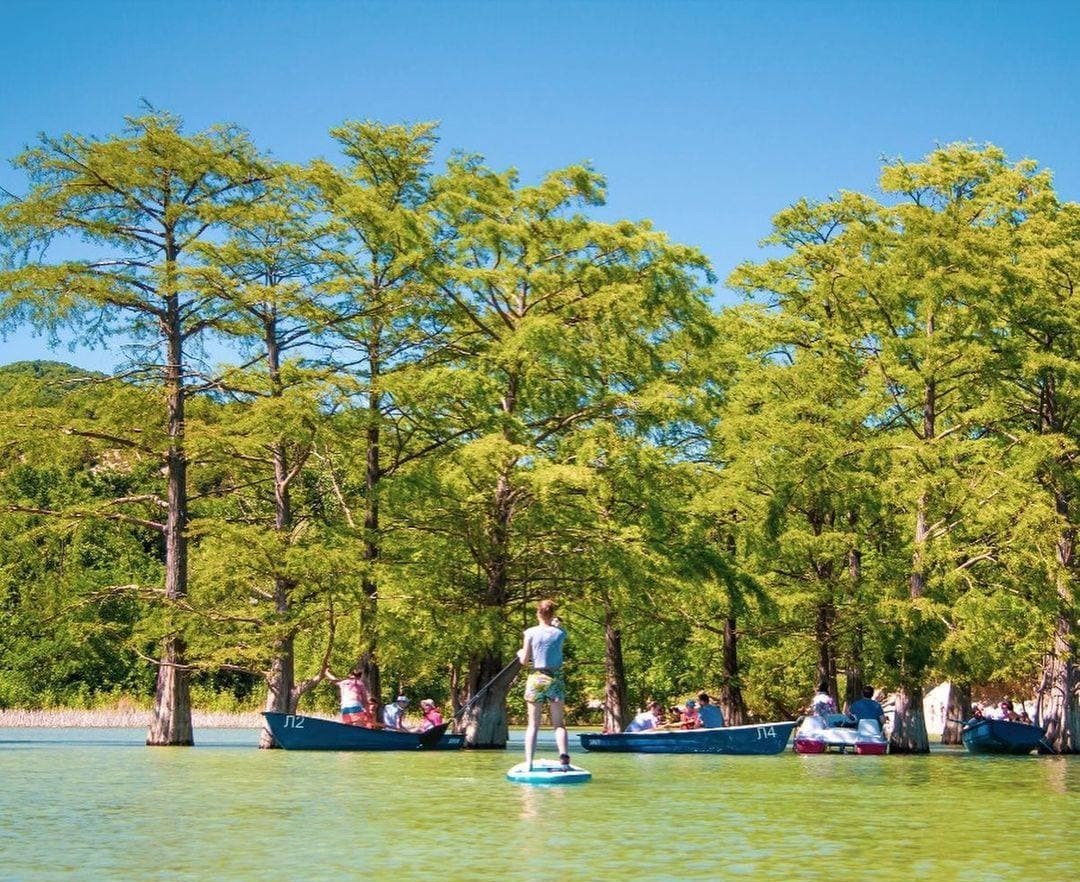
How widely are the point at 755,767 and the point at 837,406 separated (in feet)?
53.9

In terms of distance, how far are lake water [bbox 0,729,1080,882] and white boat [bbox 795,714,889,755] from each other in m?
12.5

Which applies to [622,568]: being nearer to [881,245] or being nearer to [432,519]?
[432,519]

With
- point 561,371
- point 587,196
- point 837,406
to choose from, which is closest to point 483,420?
point 561,371

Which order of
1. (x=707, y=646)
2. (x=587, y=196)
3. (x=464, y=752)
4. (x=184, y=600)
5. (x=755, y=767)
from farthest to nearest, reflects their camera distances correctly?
(x=707, y=646) < (x=587, y=196) < (x=184, y=600) < (x=464, y=752) < (x=755, y=767)

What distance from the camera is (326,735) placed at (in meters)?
33.4

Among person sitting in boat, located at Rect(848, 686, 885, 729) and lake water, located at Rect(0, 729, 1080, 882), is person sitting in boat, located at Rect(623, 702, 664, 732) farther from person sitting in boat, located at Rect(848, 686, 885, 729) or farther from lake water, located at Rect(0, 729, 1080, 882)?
lake water, located at Rect(0, 729, 1080, 882)

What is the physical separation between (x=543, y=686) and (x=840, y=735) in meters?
19.5

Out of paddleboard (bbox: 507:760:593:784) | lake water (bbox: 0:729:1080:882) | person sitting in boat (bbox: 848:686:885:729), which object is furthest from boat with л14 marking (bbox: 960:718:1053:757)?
paddleboard (bbox: 507:760:593:784)

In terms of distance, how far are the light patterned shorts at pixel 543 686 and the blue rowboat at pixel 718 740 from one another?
15.2 m

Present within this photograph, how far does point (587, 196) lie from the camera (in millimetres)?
38594

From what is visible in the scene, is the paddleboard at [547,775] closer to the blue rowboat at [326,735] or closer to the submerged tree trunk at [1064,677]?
the blue rowboat at [326,735]

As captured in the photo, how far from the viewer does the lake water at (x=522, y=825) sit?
32.8 feet

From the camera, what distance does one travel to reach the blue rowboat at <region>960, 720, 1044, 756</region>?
3738cm

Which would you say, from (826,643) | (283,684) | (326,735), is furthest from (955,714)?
(326,735)
